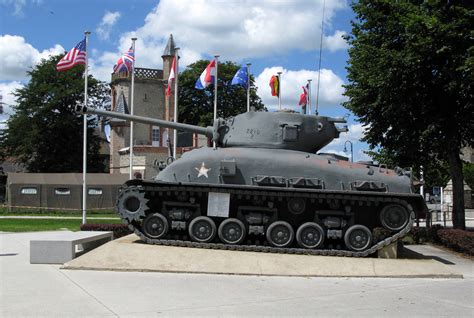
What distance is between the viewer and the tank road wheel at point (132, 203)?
1403cm

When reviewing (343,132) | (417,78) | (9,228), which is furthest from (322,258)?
(9,228)

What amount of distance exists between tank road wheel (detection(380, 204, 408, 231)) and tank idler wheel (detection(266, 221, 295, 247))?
2.24 m

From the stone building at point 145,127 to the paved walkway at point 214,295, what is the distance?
44028 mm

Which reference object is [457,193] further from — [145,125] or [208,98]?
[145,125]

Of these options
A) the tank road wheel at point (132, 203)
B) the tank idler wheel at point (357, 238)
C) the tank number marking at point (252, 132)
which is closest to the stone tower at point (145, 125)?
the tank number marking at point (252, 132)

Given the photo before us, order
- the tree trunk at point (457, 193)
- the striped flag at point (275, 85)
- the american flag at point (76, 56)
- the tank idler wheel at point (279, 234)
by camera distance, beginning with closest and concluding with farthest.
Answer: the tank idler wheel at point (279, 234), the tree trunk at point (457, 193), the american flag at point (76, 56), the striped flag at point (275, 85)

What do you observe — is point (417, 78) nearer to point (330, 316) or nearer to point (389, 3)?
point (389, 3)

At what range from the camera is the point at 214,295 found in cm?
981

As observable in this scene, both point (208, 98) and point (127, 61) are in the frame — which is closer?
point (127, 61)

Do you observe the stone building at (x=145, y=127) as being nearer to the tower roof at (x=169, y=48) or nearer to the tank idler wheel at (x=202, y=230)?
the tower roof at (x=169, y=48)

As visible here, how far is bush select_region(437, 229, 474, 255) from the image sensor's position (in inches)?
672

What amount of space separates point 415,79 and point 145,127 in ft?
161

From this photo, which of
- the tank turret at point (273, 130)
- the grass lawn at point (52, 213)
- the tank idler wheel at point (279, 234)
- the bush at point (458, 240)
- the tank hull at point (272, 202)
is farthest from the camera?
the grass lawn at point (52, 213)

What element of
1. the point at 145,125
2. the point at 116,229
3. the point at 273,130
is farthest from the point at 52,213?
the point at 273,130
